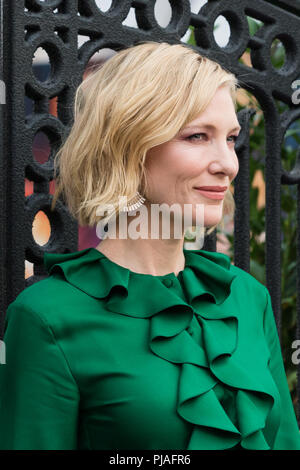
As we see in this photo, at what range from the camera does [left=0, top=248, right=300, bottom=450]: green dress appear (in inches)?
52.6

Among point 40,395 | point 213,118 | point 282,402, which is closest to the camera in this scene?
point 40,395

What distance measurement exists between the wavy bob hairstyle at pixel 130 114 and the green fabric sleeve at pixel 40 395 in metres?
0.29

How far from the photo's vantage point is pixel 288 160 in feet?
13.4

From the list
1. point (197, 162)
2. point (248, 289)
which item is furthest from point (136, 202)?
point (248, 289)

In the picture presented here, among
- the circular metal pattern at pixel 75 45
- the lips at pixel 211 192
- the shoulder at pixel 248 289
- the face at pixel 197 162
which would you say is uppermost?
the circular metal pattern at pixel 75 45

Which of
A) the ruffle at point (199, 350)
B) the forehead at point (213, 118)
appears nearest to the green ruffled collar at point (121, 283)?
the ruffle at point (199, 350)

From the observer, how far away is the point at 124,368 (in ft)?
4.44

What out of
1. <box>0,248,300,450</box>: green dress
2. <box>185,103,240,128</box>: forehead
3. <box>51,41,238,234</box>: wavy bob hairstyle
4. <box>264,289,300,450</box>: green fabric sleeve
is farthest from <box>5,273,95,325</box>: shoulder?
<box>264,289,300,450</box>: green fabric sleeve

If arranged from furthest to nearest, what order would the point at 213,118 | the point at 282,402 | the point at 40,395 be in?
the point at 282,402 → the point at 213,118 → the point at 40,395

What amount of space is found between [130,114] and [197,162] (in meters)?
0.17

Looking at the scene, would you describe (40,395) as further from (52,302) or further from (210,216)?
(210,216)

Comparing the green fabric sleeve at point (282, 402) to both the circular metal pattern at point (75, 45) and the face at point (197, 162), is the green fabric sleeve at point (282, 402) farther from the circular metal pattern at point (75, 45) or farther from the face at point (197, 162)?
the circular metal pattern at point (75, 45)

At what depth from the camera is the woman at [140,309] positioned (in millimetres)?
1342

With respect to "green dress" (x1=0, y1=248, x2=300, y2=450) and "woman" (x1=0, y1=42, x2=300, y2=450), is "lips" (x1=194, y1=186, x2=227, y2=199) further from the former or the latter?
"green dress" (x1=0, y1=248, x2=300, y2=450)
